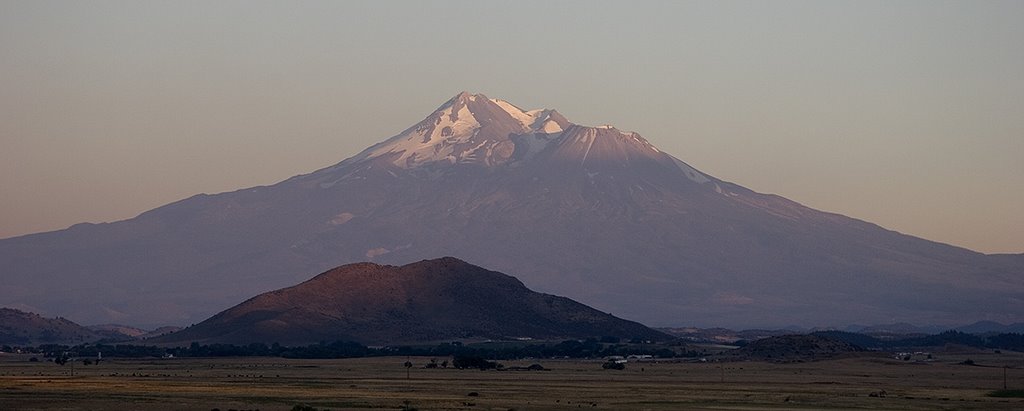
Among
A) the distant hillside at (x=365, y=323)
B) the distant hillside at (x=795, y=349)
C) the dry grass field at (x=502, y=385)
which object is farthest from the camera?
the distant hillside at (x=365, y=323)

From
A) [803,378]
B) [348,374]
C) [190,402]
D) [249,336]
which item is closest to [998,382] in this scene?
[803,378]

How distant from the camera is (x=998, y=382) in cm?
11169

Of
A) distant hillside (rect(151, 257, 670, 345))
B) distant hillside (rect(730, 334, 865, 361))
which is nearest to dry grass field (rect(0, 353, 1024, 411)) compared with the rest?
distant hillside (rect(730, 334, 865, 361))

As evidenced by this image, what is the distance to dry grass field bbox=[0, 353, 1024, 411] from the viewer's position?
85.6 m

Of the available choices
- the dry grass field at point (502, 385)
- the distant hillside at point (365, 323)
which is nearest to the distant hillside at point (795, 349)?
the dry grass field at point (502, 385)

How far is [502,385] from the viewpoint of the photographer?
104688 millimetres

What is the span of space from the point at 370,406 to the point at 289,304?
11359 cm

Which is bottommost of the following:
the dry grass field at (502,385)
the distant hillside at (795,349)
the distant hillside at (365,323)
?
the dry grass field at (502,385)

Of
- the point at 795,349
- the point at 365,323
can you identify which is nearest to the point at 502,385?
the point at 795,349

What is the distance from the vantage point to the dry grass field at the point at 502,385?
8556 cm

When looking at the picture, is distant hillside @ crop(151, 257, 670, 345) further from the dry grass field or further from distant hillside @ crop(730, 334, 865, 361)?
distant hillside @ crop(730, 334, 865, 361)

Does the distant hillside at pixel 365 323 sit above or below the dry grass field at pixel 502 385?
above

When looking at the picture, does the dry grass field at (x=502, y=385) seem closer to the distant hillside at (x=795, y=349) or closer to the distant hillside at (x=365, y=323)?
the distant hillside at (x=795, y=349)

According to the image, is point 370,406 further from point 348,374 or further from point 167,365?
point 167,365
